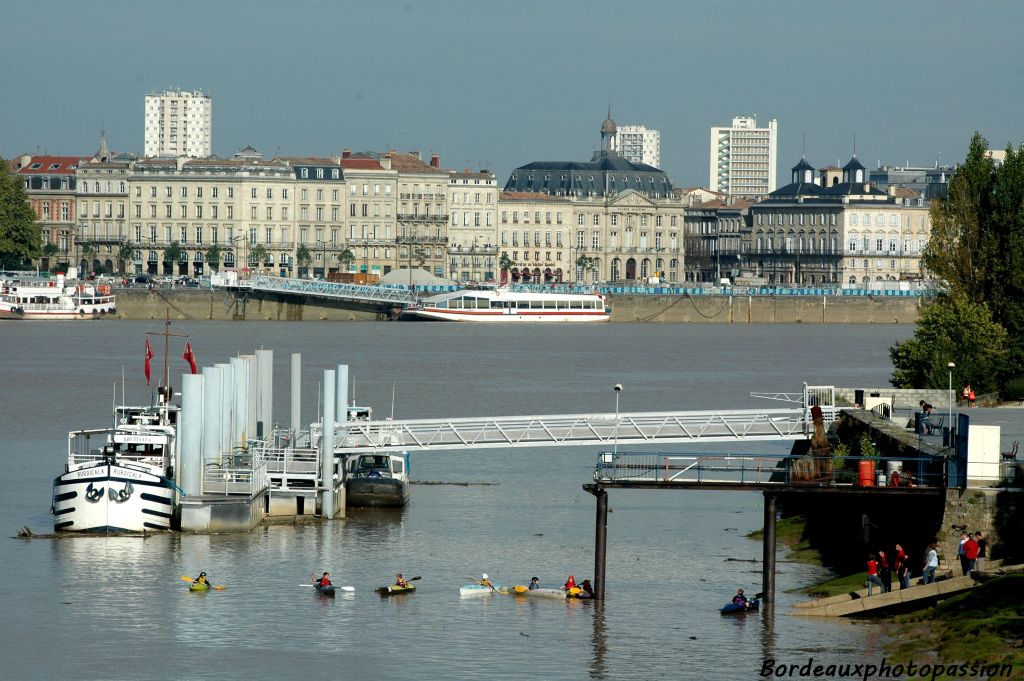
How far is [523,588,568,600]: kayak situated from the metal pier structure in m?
111

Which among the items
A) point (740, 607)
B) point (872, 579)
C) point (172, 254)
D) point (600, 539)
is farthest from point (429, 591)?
point (172, 254)

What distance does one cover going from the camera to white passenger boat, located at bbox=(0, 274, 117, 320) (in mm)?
144000

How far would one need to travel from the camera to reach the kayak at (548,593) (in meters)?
33.7

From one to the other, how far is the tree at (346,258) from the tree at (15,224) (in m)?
24.2

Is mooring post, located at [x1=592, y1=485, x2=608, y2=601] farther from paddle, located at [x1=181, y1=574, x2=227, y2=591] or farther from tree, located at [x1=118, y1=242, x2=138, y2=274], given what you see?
tree, located at [x1=118, y1=242, x2=138, y2=274]

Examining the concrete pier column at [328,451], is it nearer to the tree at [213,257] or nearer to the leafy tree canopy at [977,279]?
the leafy tree canopy at [977,279]

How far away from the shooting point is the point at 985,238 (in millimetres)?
60344

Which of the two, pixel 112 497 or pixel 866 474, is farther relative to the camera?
pixel 112 497

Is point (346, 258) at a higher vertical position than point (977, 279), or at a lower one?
higher

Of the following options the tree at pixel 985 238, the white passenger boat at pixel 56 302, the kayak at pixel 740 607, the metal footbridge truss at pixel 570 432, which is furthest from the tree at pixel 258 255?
the kayak at pixel 740 607

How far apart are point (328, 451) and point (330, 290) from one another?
106 metres

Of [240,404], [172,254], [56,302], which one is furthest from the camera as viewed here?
[172,254]

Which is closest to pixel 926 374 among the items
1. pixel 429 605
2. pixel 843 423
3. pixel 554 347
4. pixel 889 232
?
pixel 843 423

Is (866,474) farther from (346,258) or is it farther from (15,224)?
(346,258)
